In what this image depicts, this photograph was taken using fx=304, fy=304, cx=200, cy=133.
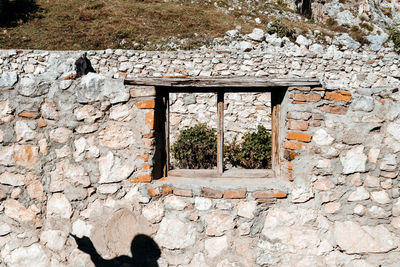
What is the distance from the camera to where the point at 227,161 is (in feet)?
18.8

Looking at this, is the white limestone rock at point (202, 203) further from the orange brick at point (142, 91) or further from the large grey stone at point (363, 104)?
the large grey stone at point (363, 104)

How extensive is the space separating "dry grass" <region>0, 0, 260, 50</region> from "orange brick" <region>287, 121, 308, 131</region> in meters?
7.19

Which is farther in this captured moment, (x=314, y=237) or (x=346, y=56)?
(x=346, y=56)

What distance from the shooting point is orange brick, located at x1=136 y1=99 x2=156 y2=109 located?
273 cm

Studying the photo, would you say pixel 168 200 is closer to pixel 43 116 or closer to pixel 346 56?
pixel 43 116

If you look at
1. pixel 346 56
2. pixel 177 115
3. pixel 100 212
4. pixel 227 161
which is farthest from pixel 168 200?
pixel 346 56

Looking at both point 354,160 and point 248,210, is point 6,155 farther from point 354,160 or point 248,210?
point 354,160

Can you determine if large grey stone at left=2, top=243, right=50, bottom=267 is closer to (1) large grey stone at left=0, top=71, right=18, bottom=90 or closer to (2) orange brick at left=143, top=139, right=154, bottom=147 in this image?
(2) orange brick at left=143, top=139, right=154, bottom=147

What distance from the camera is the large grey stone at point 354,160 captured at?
2.63 m

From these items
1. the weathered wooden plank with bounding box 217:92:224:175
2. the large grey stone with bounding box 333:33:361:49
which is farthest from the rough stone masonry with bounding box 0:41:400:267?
the large grey stone with bounding box 333:33:361:49

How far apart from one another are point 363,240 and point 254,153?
2.89 meters

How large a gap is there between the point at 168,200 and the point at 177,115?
4599 millimetres

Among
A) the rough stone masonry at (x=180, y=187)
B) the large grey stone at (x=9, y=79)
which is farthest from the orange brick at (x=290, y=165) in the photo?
the large grey stone at (x=9, y=79)

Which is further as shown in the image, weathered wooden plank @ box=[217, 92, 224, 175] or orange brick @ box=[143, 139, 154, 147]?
weathered wooden plank @ box=[217, 92, 224, 175]
